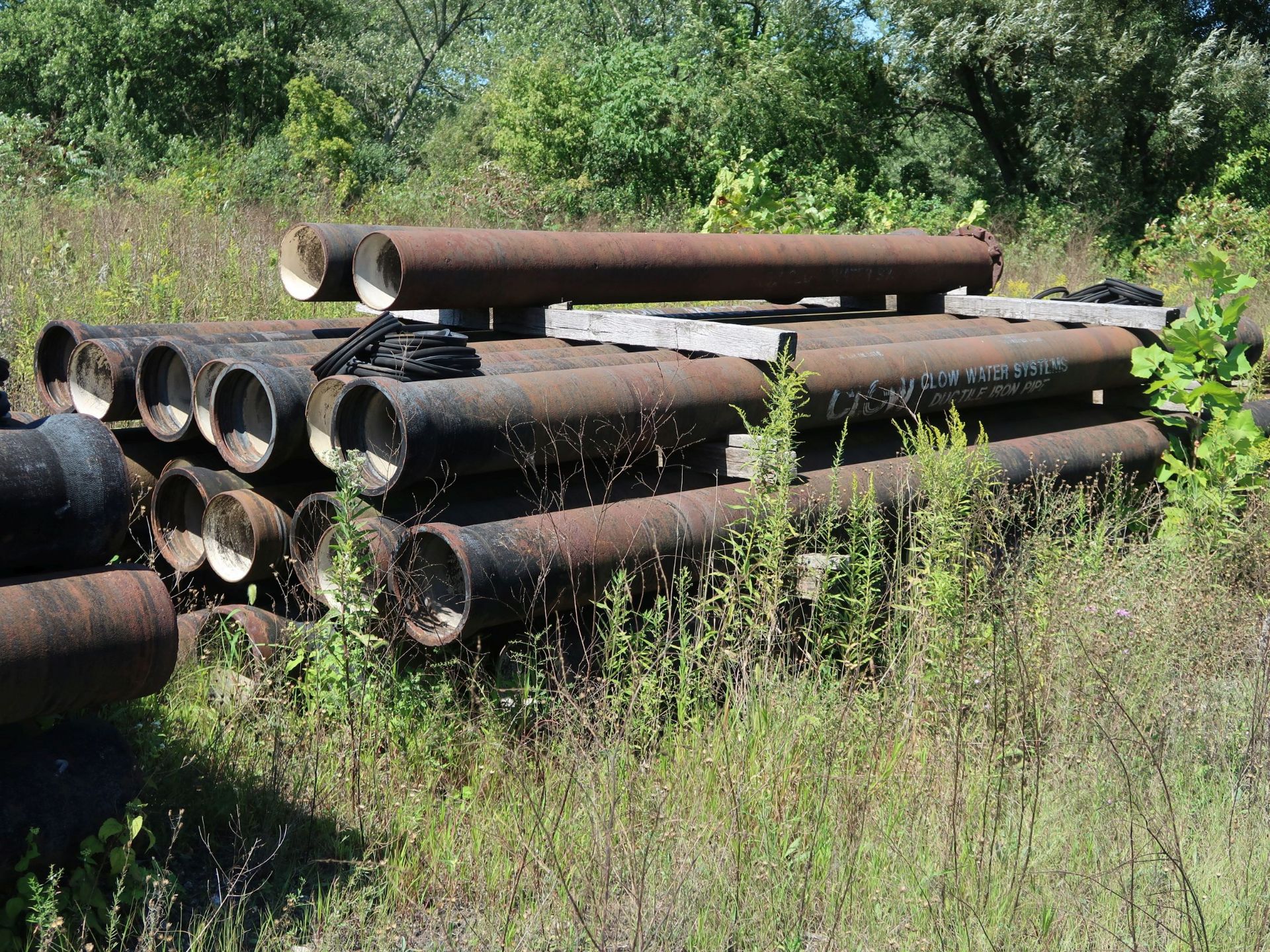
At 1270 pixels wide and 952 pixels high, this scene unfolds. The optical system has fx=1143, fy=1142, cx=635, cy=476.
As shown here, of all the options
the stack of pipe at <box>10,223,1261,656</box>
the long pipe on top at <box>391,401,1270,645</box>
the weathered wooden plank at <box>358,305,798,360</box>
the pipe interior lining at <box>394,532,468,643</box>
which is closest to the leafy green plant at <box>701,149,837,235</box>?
the stack of pipe at <box>10,223,1261,656</box>

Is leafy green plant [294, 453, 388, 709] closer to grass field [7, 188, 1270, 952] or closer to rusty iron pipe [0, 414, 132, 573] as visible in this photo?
grass field [7, 188, 1270, 952]

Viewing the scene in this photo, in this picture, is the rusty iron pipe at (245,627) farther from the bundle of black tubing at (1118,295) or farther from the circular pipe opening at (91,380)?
the bundle of black tubing at (1118,295)

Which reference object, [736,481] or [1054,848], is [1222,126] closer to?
[736,481]

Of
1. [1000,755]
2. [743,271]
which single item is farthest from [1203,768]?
[743,271]

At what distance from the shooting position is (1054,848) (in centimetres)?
310

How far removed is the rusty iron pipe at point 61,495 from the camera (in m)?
2.76

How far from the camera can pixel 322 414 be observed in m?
4.32

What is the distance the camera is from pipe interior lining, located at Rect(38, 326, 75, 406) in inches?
205

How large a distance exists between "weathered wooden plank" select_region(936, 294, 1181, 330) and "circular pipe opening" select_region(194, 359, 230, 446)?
5210mm

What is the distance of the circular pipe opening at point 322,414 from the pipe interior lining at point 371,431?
2.4 inches

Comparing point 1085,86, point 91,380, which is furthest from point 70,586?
point 1085,86

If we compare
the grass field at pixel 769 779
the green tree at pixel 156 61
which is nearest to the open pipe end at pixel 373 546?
the grass field at pixel 769 779

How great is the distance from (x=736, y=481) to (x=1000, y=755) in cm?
189

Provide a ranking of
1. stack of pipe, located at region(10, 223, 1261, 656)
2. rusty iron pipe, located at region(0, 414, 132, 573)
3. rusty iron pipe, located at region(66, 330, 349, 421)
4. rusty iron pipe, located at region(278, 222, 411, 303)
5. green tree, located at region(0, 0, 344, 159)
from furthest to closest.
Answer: green tree, located at region(0, 0, 344, 159) → rusty iron pipe, located at region(278, 222, 411, 303) → rusty iron pipe, located at region(66, 330, 349, 421) → stack of pipe, located at region(10, 223, 1261, 656) → rusty iron pipe, located at region(0, 414, 132, 573)
